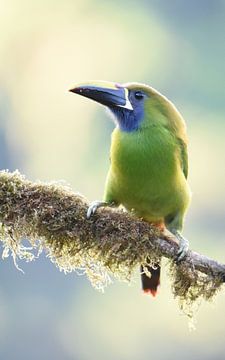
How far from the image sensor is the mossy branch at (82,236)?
3568 millimetres

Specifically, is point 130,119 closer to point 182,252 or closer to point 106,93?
point 106,93

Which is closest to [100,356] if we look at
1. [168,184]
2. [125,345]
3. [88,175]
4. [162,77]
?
[125,345]

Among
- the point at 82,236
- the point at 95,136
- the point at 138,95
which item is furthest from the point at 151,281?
the point at 95,136

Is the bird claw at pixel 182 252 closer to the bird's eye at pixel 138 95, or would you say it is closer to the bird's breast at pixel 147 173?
the bird's breast at pixel 147 173

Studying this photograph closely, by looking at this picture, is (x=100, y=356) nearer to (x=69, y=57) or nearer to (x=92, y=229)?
(x=69, y=57)

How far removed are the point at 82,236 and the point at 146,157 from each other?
1.52 feet

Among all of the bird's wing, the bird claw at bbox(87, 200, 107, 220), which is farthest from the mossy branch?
the bird's wing

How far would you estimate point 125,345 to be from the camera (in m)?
14.2

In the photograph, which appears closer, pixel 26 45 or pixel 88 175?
pixel 88 175

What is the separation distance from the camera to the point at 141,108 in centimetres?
405

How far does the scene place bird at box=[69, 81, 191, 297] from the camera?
396 centimetres

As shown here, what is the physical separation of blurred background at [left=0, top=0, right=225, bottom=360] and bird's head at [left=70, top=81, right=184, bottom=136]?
27.2 feet

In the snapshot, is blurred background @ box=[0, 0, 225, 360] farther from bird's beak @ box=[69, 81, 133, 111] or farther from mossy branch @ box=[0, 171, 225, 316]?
mossy branch @ box=[0, 171, 225, 316]

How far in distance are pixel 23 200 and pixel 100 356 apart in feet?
37.4
